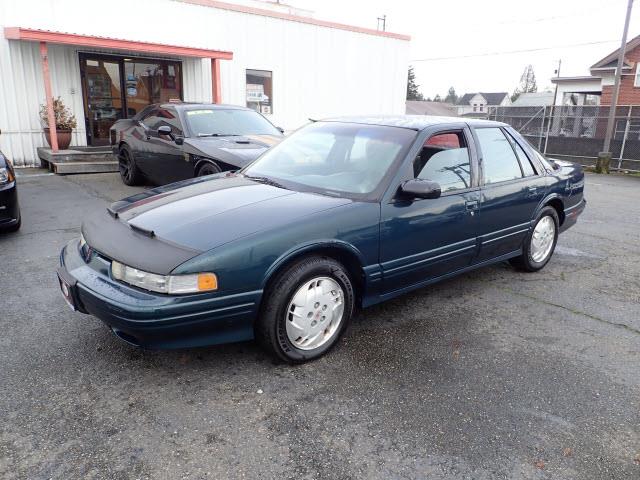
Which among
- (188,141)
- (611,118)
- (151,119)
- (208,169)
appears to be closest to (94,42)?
(151,119)

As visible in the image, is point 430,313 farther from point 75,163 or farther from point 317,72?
point 317,72

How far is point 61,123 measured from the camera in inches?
425

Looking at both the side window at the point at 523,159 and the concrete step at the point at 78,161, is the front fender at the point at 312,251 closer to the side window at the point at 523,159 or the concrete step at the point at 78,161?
the side window at the point at 523,159

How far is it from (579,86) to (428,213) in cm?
3048

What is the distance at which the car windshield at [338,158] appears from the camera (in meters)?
3.55

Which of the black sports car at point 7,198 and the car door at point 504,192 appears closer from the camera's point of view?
the car door at point 504,192

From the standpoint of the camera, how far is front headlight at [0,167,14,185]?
5.37m

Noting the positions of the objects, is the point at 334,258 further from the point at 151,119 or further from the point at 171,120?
the point at 151,119

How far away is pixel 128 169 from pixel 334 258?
22.6 feet

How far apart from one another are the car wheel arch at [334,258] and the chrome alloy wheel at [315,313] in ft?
0.55

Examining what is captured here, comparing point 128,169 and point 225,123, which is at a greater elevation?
point 225,123

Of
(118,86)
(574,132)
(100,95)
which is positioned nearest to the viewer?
(100,95)

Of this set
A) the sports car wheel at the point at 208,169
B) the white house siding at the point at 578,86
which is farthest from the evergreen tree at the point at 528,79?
the sports car wheel at the point at 208,169

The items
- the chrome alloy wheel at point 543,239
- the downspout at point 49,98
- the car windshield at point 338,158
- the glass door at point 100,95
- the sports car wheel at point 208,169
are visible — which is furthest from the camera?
the glass door at point 100,95
